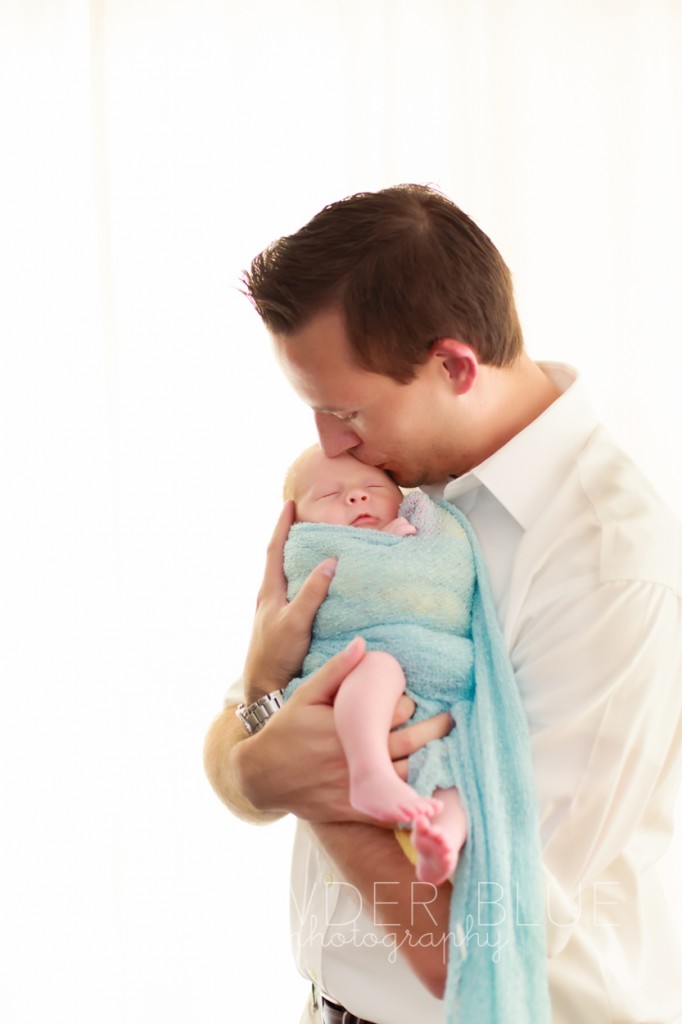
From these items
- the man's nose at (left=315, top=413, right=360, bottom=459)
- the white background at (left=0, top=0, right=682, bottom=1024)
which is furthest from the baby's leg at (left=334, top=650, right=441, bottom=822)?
the white background at (left=0, top=0, right=682, bottom=1024)

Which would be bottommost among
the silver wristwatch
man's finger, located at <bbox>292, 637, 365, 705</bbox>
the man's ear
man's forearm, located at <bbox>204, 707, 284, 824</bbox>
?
man's forearm, located at <bbox>204, 707, 284, 824</bbox>

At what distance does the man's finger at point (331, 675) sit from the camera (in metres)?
1.27

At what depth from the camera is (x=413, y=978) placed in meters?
1.35

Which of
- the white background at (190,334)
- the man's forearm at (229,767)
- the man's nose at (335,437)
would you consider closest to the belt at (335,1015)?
the man's forearm at (229,767)

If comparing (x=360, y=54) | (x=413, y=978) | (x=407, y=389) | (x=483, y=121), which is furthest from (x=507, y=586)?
(x=360, y=54)

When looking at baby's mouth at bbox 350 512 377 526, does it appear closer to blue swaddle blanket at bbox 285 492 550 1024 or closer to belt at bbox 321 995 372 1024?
blue swaddle blanket at bbox 285 492 550 1024

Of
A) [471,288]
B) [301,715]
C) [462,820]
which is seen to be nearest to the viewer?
[462,820]

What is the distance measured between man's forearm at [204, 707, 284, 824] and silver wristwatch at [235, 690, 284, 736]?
Answer: 2 centimetres

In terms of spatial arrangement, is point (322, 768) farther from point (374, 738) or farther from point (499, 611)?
point (499, 611)

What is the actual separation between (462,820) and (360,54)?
1759mm

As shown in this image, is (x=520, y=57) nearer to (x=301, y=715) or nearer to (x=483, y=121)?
(x=483, y=121)

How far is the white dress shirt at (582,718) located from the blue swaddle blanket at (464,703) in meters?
0.04

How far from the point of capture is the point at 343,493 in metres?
1.49

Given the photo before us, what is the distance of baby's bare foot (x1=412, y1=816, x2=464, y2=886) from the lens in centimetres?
109
